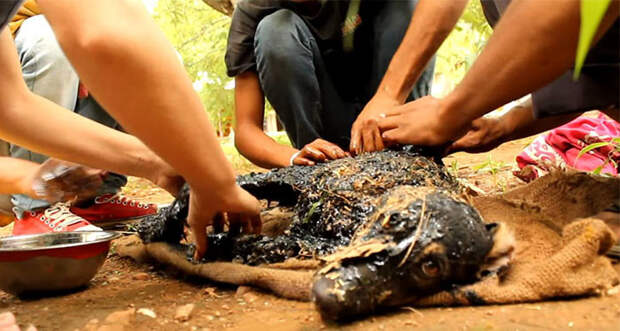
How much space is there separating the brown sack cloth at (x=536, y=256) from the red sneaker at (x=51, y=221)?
1.09 feet

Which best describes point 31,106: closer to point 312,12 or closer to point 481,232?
point 481,232

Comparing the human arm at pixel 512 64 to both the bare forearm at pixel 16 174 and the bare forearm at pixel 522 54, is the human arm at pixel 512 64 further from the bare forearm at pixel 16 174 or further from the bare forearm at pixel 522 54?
the bare forearm at pixel 16 174

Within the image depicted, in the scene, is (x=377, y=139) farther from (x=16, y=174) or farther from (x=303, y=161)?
(x=16, y=174)

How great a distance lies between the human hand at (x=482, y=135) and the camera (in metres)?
2.14

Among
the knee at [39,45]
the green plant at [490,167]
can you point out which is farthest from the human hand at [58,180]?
the green plant at [490,167]

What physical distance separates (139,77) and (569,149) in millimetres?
2428

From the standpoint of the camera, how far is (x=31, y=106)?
1.81m

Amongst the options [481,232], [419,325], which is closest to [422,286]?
[419,325]

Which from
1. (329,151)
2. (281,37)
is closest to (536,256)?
(329,151)

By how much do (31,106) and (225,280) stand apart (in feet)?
3.03

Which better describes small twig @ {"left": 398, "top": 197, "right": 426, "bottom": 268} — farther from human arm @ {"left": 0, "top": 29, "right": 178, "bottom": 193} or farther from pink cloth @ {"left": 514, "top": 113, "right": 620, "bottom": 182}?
pink cloth @ {"left": 514, "top": 113, "right": 620, "bottom": 182}

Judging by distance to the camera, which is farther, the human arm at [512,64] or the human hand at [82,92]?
the human hand at [82,92]

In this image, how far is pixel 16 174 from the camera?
1.99 metres

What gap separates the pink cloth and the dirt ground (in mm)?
1389
